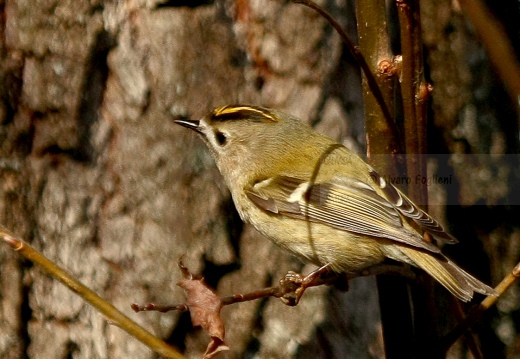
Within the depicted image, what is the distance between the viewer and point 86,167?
2.25 meters

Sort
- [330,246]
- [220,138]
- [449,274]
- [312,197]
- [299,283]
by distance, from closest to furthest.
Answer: [299,283]
[449,274]
[330,246]
[312,197]
[220,138]

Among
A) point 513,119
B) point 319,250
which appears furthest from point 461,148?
point 319,250

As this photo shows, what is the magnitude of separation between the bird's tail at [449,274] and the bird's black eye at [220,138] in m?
0.76

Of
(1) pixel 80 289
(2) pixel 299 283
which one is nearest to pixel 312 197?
(2) pixel 299 283

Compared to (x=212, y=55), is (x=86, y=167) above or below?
below

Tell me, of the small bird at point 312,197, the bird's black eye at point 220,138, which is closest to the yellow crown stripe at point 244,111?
the small bird at point 312,197

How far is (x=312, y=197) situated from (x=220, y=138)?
1.31 feet

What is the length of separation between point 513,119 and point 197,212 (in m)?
1.16

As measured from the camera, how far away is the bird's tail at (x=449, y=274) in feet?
5.70

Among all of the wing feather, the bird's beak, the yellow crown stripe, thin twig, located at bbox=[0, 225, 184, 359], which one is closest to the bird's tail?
the wing feather

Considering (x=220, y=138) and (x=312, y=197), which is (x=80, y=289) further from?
(x=220, y=138)

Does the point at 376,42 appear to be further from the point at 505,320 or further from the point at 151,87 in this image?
the point at 505,320

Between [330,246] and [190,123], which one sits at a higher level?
[190,123]

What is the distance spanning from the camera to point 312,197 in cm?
219
